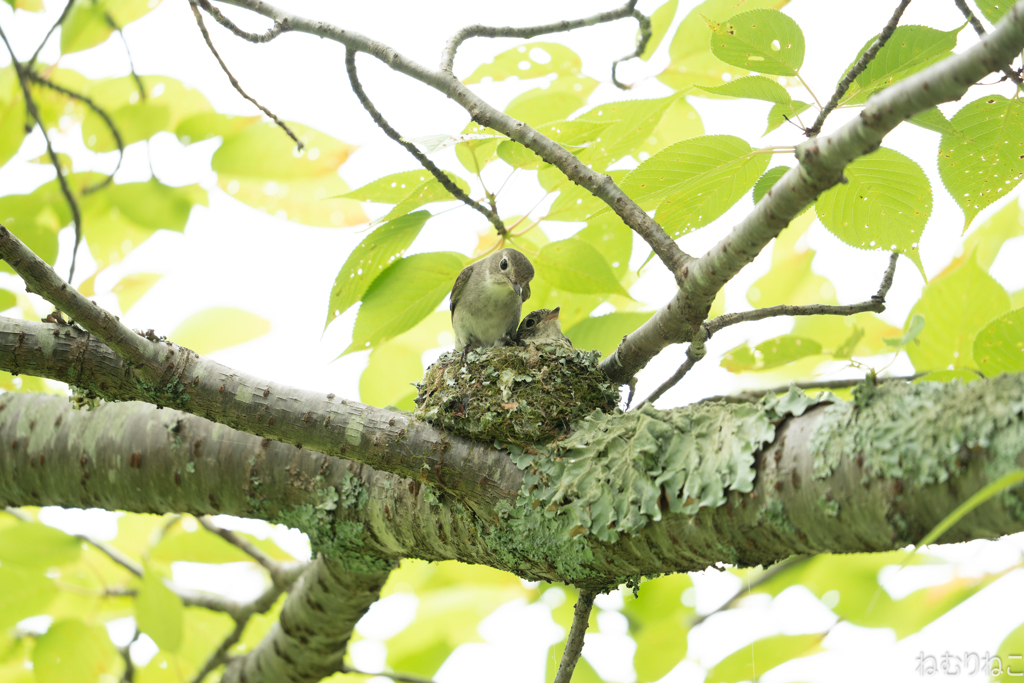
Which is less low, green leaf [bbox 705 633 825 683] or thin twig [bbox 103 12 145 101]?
thin twig [bbox 103 12 145 101]

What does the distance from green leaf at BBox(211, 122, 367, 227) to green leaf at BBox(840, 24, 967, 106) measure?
2351 millimetres

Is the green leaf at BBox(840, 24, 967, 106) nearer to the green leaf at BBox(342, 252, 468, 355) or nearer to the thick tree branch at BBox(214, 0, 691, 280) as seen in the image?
the thick tree branch at BBox(214, 0, 691, 280)

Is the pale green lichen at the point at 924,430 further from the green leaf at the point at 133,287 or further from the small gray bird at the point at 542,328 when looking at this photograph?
the green leaf at the point at 133,287

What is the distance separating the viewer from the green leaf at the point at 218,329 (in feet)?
11.8

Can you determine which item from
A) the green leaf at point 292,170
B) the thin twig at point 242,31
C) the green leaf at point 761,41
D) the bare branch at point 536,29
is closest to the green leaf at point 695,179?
the green leaf at point 761,41

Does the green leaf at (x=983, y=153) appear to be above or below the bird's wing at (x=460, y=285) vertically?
below

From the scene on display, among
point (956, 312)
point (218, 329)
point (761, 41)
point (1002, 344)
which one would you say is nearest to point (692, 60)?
point (761, 41)

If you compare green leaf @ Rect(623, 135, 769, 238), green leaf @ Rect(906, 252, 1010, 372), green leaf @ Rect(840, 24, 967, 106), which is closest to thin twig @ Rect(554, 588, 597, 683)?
green leaf @ Rect(623, 135, 769, 238)

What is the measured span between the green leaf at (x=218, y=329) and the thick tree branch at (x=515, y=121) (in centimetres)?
159

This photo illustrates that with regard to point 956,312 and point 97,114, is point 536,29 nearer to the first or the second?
point 956,312

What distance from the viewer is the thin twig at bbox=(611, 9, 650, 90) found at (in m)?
2.74

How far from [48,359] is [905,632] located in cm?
307

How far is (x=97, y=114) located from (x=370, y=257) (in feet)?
7.06

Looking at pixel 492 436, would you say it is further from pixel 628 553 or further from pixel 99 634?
pixel 99 634
